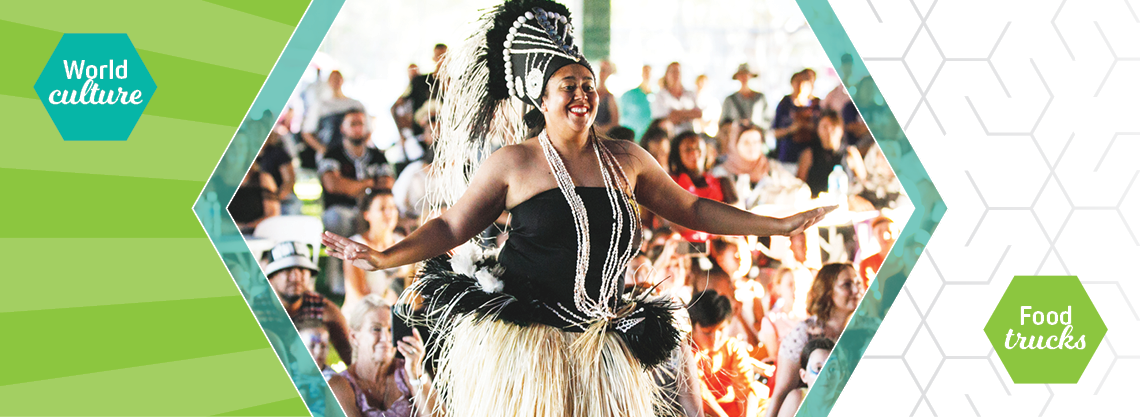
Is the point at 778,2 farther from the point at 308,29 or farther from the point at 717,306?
the point at 308,29

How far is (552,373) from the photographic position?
1.38 metres

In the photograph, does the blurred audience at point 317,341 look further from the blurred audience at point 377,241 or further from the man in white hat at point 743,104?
the man in white hat at point 743,104

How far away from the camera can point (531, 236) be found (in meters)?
1.39

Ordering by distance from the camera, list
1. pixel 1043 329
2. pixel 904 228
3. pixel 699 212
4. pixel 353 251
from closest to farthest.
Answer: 1. pixel 353 251
2. pixel 699 212
3. pixel 1043 329
4. pixel 904 228

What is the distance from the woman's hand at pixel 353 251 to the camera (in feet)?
4.18

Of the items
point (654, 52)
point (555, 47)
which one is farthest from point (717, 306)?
point (555, 47)

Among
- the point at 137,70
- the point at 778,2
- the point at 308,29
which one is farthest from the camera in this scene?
the point at 778,2

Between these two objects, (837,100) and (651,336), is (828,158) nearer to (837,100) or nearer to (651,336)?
(837,100)

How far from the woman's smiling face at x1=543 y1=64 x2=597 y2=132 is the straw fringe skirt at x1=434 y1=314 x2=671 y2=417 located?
1.17 feet

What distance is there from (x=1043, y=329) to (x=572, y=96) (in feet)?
5.08

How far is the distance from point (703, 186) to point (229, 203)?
4.60 feet

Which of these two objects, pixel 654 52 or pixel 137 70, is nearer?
pixel 137 70

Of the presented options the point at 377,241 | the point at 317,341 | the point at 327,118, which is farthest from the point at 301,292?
the point at 327,118

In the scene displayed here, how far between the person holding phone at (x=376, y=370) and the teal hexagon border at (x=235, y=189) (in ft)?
0.19
